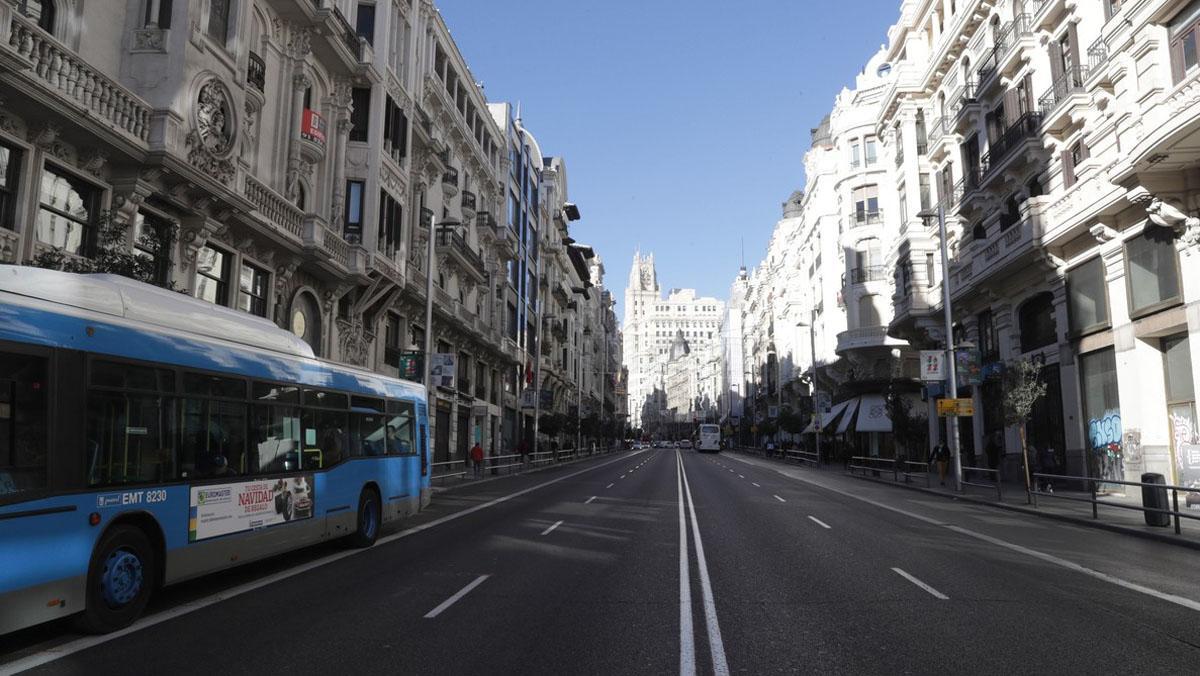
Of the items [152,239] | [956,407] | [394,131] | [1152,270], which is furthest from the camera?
[394,131]

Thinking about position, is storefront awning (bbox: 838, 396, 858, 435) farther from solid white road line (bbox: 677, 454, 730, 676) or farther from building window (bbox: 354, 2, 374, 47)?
solid white road line (bbox: 677, 454, 730, 676)

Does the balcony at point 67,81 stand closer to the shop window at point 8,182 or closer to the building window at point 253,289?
the shop window at point 8,182

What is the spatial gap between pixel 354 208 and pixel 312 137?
12.3 ft

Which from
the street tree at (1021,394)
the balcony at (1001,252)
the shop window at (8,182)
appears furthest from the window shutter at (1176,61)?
the shop window at (8,182)

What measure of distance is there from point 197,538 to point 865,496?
2104 centimetres

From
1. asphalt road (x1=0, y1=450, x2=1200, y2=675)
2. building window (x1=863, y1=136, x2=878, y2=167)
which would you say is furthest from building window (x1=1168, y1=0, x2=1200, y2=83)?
building window (x1=863, y1=136, x2=878, y2=167)

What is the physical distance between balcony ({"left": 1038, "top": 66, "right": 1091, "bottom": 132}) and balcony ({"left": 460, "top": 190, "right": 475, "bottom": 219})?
27526 mm

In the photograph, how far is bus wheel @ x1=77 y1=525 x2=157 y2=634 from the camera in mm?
7148

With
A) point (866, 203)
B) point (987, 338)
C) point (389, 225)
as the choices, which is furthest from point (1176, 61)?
point (866, 203)

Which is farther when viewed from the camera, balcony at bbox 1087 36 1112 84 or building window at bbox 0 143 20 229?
balcony at bbox 1087 36 1112 84

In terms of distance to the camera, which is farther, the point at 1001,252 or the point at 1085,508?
the point at 1001,252

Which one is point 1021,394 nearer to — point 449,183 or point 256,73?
point 256,73

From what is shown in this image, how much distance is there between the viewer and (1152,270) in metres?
21.4

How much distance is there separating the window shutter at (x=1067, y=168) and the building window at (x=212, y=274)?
88.3ft
